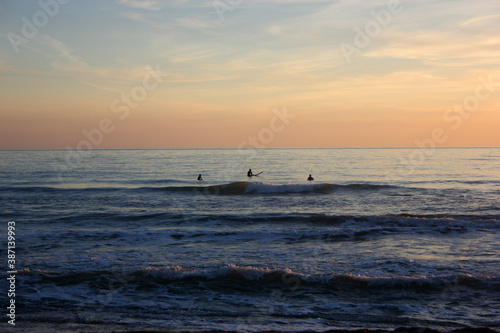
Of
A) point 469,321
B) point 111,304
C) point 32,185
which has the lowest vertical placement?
point 469,321

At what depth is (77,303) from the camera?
8727mm

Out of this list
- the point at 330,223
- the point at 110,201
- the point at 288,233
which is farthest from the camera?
the point at 110,201

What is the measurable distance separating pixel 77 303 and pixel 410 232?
43.9 feet

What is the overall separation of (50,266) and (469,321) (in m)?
11.1

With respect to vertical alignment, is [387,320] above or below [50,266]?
below

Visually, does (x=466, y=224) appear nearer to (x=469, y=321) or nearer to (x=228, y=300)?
(x=469, y=321)

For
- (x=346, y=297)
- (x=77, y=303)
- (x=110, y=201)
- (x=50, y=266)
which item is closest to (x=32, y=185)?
(x=110, y=201)

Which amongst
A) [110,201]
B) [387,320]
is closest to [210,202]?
[110,201]

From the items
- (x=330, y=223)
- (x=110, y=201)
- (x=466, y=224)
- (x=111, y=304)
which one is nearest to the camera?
(x=111, y=304)

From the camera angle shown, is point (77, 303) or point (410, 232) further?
point (410, 232)

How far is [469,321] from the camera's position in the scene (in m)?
7.56

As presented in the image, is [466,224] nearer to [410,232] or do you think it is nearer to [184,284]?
[410,232]

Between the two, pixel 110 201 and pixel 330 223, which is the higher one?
pixel 110 201

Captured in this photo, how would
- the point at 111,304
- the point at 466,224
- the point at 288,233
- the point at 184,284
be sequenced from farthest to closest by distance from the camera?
the point at 466,224
the point at 288,233
the point at 184,284
the point at 111,304
